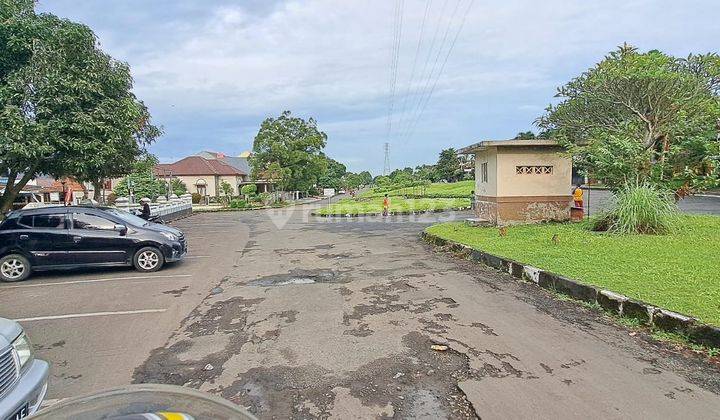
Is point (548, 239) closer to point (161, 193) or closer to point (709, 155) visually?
point (709, 155)

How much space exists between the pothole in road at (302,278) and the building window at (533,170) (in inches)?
→ 316

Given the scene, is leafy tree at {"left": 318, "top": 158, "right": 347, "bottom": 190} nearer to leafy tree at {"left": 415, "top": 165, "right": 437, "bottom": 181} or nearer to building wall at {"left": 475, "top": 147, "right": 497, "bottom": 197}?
leafy tree at {"left": 415, "top": 165, "right": 437, "bottom": 181}

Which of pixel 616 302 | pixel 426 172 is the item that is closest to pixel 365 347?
pixel 616 302

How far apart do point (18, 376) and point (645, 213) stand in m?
11.6

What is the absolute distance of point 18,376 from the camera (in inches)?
126

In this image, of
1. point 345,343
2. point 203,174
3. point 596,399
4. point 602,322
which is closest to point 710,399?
point 596,399

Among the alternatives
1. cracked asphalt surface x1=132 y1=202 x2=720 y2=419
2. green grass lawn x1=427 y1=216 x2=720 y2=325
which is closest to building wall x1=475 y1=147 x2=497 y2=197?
green grass lawn x1=427 y1=216 x2=720 y2=325

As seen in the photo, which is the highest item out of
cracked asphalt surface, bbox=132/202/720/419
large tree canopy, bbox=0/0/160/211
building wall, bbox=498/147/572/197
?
large tree canopy, bbox=0/0/160/211

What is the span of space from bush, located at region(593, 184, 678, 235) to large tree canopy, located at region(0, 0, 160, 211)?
12.2 m

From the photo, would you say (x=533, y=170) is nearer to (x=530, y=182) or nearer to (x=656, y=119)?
(x=530, y=182)

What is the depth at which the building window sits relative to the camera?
1448 centimetres

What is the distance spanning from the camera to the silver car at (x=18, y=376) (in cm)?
297

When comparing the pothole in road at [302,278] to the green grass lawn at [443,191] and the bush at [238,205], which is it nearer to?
the green grass lawn at [443,191]

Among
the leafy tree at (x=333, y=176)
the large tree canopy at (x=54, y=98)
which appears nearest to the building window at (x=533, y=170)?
the large tree canopy at (x=54, y=98)
